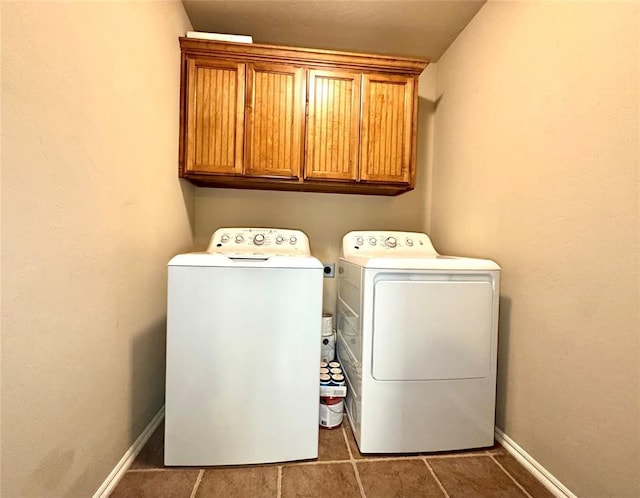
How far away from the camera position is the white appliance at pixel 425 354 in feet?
4.08

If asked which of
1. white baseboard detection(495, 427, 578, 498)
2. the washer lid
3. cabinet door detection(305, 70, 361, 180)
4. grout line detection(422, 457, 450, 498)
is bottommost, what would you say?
grout line detection(422, 457, 450, 498)

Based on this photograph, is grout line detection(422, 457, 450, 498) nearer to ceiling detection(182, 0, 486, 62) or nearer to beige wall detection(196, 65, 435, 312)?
beige wall detection(196, 65, 435, 312)

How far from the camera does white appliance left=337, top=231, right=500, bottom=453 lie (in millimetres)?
1244

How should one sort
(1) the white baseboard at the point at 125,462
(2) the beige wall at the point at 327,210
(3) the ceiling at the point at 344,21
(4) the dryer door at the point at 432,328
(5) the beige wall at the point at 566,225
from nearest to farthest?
(5) the beige wall at the point at 566,225, (1) the white baseboard at the point at 125,462, (4) the dryer door at the point at 432,328, (3) the ceiling at the point at 344,21, (2) the beige wall at the point at 327,210

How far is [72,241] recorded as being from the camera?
0.87 meters

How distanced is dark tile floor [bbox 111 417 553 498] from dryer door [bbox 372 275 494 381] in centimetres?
37

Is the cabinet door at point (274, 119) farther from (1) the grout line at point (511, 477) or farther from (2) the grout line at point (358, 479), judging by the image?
(1) the grout line at point (511, 477)

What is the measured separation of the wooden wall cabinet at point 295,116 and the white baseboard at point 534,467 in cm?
144

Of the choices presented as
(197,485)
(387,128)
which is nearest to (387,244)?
(387,128)

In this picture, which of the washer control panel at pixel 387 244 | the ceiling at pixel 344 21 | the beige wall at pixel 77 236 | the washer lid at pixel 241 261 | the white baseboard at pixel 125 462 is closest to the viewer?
the beige wall at pixel 77 236

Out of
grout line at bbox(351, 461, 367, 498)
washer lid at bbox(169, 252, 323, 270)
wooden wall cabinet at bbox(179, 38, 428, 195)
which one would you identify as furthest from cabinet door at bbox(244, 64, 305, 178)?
grout line at bbox(351, 461, 367, 498)

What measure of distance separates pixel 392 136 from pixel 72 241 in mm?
1686

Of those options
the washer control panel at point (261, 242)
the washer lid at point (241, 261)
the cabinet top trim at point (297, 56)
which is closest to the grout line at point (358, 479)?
the washer lid at point (241, 261)

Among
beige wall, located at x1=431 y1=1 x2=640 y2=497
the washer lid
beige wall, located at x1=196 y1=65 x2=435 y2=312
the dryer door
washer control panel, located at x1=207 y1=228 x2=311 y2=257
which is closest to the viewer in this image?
beige wall, located at x1=431 y1=1 x2=640 y2=497
